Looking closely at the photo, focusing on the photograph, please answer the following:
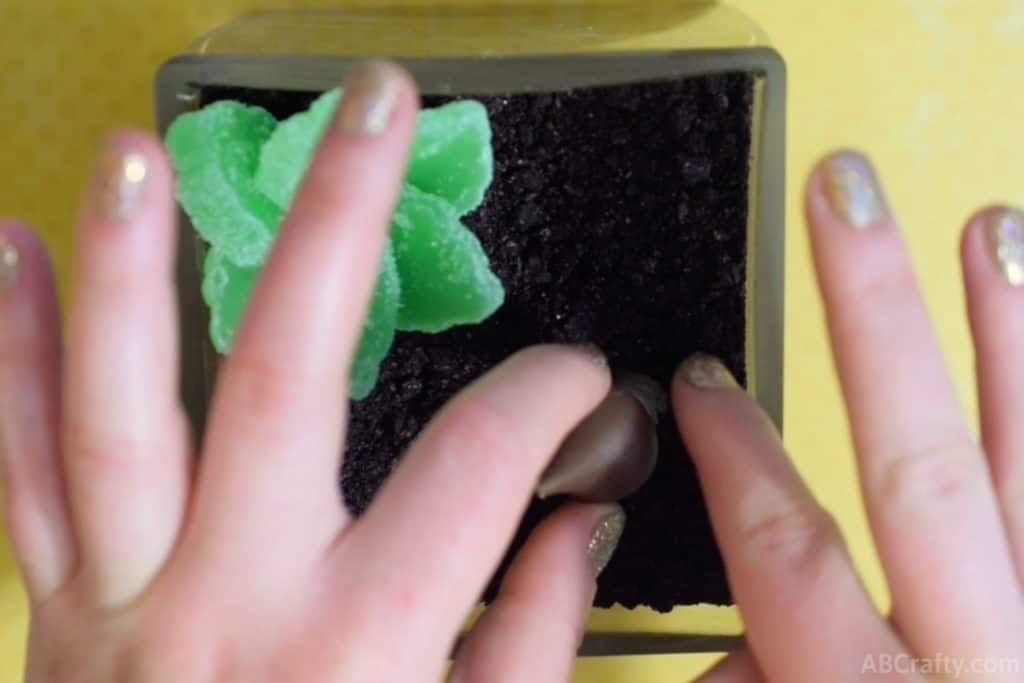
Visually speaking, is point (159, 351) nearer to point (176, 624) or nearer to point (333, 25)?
point (176, 624)

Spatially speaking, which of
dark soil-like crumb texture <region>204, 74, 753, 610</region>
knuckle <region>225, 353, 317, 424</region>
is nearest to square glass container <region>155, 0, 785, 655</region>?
dark soil-like crumb texture <region>204, 74, 753, 610</region>

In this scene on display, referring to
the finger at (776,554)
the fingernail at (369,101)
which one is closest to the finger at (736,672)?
the finger at (776,554)

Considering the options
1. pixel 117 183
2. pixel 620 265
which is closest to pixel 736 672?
pixel 620 265

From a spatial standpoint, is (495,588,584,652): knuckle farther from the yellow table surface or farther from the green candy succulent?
the yellow table surface

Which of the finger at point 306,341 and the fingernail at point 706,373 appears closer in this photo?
the finger at point 306,341

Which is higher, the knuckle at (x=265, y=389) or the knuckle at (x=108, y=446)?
the knuckle at (x=265, y=389)

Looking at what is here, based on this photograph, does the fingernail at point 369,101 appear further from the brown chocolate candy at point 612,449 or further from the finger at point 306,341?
the brown chocolate candy at point 612,449

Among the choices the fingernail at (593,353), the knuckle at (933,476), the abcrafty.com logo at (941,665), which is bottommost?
the abcrafty.com logo at (941,665)

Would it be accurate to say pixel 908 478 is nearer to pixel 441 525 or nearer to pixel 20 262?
pixel 441 525
